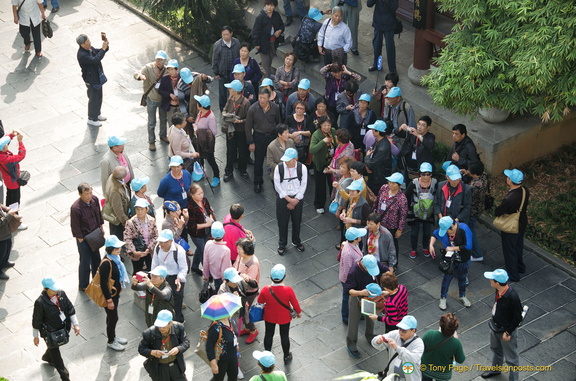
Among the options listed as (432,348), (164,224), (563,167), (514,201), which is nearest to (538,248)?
(514,201)

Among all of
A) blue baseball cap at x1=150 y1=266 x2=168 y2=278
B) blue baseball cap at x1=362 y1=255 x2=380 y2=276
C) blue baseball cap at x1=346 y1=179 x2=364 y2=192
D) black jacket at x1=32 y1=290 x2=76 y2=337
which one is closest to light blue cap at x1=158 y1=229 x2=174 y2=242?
blue baseball cap at x1=150 y1=266 x2=168 y2=278

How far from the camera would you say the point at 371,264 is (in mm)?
11703

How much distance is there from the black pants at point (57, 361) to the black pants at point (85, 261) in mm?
1784

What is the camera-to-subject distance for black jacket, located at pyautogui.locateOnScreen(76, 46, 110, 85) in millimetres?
17500

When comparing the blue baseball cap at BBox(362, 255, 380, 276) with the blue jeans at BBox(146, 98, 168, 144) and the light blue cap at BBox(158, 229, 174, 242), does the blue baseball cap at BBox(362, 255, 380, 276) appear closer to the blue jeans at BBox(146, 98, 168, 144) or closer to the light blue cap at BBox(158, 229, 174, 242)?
the light blue cap at BBox(158, 229, 174, 242)

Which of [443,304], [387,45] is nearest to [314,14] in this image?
[387,45]

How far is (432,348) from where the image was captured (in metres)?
10.8

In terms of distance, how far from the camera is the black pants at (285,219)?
14.3 meters

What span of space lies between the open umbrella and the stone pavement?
5.58 ft

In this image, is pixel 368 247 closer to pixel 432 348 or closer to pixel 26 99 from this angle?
pixel 432 348

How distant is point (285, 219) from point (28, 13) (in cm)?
950

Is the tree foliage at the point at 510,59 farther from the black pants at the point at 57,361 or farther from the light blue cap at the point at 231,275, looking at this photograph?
the black pants at the point at 57,361

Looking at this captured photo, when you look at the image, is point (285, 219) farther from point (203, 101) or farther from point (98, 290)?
point (98, 290)

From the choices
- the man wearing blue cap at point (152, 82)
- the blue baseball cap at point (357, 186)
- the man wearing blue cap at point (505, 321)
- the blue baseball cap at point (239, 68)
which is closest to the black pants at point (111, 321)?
the blue baseball cap at point (357, 186)
